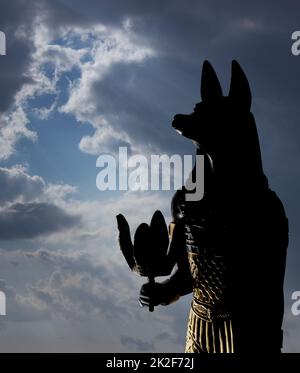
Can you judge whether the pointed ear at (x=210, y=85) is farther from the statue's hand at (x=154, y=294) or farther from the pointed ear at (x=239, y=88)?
the statue's hand at (x=154, y=294)

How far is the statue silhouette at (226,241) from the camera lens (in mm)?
5992

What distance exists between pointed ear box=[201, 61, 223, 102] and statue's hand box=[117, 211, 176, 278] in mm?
1163

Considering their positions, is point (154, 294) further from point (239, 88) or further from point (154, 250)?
point (239, 88)

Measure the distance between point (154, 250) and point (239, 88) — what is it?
166cm

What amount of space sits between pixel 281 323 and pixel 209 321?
2.05 ft

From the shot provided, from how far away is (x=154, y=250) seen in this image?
6.07 metres

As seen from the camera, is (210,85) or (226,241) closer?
(226,241)

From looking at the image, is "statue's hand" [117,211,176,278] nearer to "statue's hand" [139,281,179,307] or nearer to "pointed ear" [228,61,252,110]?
"statue's hand" [139,281,179,307]

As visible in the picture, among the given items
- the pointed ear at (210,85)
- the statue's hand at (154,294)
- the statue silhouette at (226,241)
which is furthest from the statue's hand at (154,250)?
the pointed ear at (210,85)

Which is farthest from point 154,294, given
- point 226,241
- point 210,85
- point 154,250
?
point 210,85

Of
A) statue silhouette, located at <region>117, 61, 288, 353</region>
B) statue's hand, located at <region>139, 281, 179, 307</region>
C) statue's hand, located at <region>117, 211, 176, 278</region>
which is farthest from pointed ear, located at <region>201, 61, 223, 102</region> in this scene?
statue's hand, located at <region>139, 281, 179, 307</region>

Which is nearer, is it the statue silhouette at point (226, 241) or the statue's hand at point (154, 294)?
the statue silhouette at point (226, 241)
